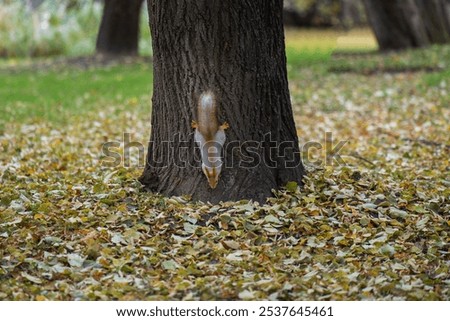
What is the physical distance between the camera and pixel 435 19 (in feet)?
57.7

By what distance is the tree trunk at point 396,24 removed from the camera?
1652 centimetres

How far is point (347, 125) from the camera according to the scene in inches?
408

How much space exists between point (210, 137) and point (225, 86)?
15.6 inches

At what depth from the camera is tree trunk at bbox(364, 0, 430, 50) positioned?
54.2 ft

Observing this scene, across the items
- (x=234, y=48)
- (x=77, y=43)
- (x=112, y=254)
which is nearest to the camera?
(x=112, y=254)

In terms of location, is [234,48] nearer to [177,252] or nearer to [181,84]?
[181,84]

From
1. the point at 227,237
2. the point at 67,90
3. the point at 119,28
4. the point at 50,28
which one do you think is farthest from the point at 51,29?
the point at 227,237

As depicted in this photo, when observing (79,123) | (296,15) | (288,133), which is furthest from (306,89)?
(296,15)

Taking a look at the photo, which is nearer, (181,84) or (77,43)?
(181,84)

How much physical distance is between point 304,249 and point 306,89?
7749 millimetres

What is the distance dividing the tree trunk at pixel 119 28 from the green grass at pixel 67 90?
136cm

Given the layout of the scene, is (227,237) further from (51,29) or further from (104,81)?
(51,29)
